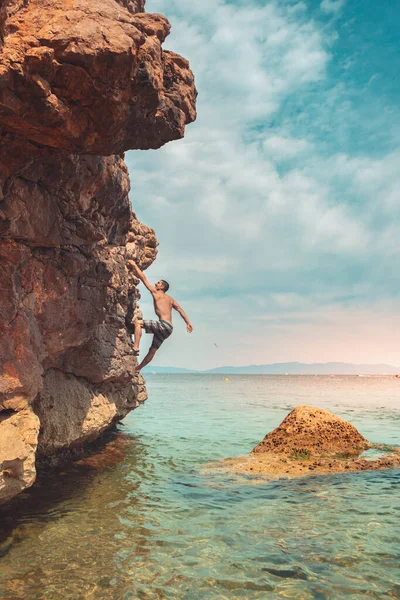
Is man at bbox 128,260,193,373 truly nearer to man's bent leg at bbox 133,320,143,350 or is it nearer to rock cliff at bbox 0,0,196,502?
man's bent leg at bbox 133,320,143,350

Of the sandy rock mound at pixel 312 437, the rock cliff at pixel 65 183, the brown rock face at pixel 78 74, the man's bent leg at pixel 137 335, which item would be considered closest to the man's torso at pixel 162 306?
the man's bent leg at pixel 137 335

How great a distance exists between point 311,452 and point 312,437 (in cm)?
78

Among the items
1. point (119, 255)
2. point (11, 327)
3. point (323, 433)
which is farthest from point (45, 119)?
point (323, 433)

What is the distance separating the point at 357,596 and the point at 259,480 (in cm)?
542

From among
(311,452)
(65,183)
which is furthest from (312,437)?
(65,183)

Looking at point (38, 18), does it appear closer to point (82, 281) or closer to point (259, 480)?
point (82, 281)

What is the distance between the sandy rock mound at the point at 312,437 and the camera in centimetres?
1262

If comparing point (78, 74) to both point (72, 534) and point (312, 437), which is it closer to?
point (72, 534)

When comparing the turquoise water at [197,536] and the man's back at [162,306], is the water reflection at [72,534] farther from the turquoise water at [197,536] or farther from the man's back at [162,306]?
the man's back at [162,306]

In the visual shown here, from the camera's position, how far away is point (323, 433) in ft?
43.4

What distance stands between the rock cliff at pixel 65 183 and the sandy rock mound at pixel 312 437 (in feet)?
17.8

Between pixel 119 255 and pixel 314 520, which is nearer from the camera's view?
pixel 314 520

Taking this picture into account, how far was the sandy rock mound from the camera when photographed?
1262cm

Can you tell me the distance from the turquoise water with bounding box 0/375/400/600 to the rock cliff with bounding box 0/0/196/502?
3.97ft
